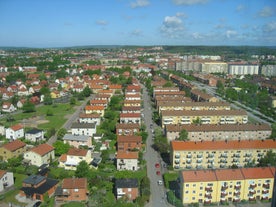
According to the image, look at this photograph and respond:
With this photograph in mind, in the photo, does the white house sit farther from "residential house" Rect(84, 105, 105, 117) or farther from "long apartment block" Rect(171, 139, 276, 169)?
"long apartment block" Rect(171, 139, 276, 169)

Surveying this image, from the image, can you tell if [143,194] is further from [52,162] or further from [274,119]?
[274,119]

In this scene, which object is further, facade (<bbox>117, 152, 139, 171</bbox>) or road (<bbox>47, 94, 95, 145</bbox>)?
road (<bbox>47, 94, 95, 145</bbox>)

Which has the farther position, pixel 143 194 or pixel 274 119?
pixel 274 119

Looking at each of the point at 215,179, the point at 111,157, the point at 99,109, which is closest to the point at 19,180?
the point at 111,157

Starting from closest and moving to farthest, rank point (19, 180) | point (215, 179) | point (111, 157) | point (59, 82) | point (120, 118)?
point (215, 179) → point (19, 180) → point (111, 157) → point (120, 118) → point (59, 82)

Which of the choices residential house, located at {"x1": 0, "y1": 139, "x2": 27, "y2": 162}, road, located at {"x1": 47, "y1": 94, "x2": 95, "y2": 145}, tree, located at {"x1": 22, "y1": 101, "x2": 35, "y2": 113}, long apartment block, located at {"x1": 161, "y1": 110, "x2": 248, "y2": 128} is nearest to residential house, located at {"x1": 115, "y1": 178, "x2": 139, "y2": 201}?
residential house, located at {"x1": 0, "y1": 139, "x2": 27, "y2": 162}

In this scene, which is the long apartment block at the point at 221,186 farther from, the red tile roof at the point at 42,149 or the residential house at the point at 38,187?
the red tile roof at the point at 42,149

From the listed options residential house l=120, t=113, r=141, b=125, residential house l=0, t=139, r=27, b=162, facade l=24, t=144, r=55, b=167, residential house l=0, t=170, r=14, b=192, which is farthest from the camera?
residential house l=120, t=113, r=141, b=125

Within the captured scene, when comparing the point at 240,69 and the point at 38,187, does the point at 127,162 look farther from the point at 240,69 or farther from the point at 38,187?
the point at 240,69
